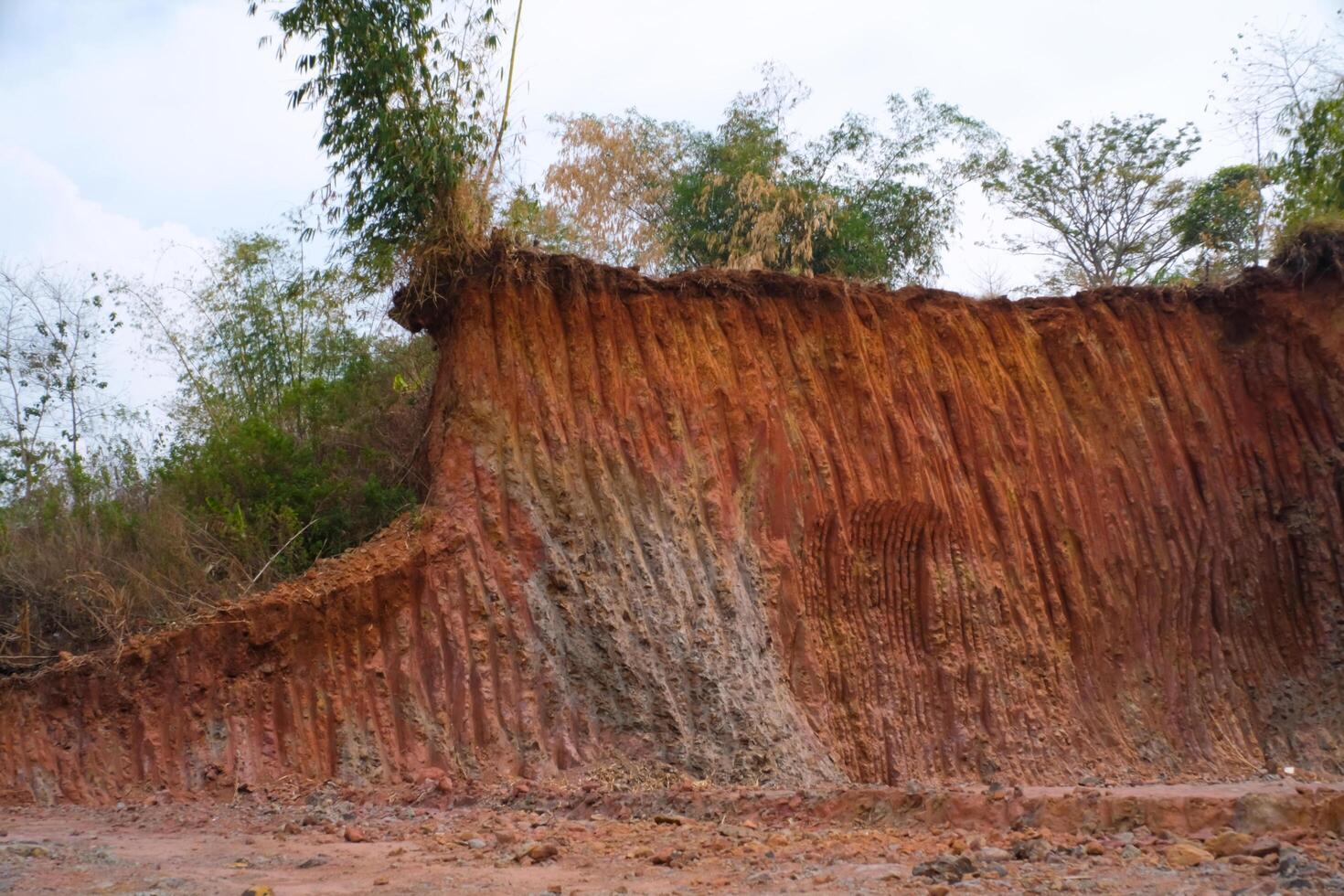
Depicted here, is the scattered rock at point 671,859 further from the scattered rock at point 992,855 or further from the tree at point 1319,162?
the tree at point 1319,162

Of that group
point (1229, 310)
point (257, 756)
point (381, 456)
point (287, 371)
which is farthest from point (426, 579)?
point (1229, 310)

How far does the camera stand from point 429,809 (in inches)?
330

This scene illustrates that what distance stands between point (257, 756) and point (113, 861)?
9.26ft

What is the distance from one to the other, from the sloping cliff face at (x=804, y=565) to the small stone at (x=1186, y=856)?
186 inches

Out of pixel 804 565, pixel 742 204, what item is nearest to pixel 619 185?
pixel 742 204

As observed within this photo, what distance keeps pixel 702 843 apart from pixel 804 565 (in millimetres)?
5787

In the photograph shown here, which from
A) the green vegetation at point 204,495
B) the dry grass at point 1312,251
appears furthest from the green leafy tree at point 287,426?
the dry grass at point 1312,251

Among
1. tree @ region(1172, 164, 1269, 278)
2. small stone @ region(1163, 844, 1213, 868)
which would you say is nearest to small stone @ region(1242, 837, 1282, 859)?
small stone @ region(1163, 844, 1213, 868)

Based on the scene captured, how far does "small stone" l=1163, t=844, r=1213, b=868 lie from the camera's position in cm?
537

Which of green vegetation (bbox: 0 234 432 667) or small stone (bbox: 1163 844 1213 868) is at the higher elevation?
green vegetation (bbox: 0 234 432 667)

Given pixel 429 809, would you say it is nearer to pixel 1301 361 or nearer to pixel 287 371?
pixel 287 371

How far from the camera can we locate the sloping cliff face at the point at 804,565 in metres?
9.34

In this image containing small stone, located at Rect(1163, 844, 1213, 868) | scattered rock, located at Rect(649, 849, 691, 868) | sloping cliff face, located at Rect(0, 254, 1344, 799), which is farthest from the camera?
sloping cliff face, located at Rect(0, 254, 1344, 799)

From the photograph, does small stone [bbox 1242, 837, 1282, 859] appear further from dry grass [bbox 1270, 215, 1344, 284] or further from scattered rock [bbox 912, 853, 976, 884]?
dry grass [bbox 1270, 215, 1344, 284]
